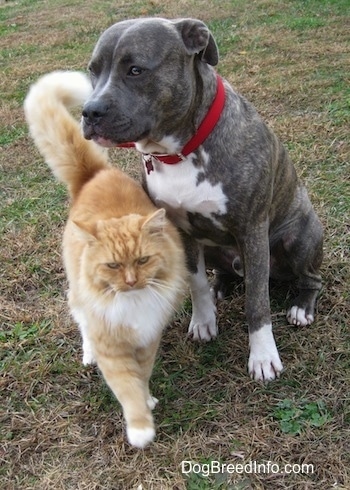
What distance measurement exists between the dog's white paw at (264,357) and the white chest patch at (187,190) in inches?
21.4

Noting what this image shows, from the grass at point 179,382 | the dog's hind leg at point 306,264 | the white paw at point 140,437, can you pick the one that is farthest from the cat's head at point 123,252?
the dog's hind leg at point 306,264

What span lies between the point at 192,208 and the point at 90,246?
519 mm

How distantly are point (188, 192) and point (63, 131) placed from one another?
741mm

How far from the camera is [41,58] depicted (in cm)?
823

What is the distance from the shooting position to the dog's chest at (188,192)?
2.47m

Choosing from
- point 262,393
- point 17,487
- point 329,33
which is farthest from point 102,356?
point 329,33

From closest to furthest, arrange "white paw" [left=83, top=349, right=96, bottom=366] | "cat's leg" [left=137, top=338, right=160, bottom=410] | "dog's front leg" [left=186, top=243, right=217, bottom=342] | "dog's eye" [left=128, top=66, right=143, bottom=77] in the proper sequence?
1. "dog's eye" [left=128, top=66, right=143, bottom=77]
2. "cat's leg" [left=137, top=338, right=160, bottom=410]
3. "white paw" [left=83, top=349, right=96, bottom=366]
4. "dog's front leg" [left=186, top=243, right=217, bottom=342]

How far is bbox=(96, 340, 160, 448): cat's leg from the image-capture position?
2.23 metres

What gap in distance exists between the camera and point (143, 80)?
7.54ft

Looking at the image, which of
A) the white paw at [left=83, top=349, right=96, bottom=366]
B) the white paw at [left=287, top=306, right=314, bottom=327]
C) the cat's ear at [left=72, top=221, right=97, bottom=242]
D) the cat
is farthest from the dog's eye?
the white paw at [left=287, top=306, right=314, bottom=327]

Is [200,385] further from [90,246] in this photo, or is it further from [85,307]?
[90,246]

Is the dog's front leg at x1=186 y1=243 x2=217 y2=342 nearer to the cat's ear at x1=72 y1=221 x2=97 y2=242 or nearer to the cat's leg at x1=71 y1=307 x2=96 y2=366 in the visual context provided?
the cat's leg at x1=71 y1=307 x2=96 y2=366

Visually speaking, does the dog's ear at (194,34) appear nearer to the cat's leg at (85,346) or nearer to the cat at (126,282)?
the cat at (126,282)

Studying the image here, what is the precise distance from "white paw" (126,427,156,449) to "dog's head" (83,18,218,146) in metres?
1.14
